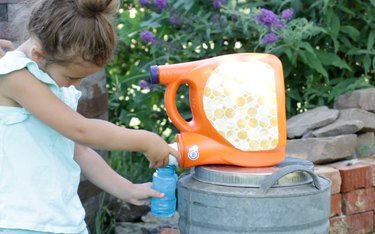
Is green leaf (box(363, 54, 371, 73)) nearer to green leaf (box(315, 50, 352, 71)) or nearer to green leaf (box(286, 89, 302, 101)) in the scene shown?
green leaf (box(315, 50, 352, 71))

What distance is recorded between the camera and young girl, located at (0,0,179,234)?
89.4 inches

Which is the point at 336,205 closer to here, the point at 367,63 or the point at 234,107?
the point at 367,63

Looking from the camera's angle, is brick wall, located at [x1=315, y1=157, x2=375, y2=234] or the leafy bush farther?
the leafy bush

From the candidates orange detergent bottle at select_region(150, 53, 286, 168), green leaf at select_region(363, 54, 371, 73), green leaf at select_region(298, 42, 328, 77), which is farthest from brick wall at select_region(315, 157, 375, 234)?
orange detergent bottle at select_region(150, 53, 286, 168)

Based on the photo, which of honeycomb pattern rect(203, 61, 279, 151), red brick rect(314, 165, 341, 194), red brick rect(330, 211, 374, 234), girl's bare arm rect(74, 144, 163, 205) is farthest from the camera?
red brick rect(330, 211, 374, 234)

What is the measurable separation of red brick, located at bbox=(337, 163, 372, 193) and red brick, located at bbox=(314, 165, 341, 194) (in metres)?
0.03

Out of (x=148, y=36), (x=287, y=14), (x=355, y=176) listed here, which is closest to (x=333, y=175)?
(x=355, y=176)

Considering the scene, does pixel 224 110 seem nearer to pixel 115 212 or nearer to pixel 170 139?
pixel 115 212

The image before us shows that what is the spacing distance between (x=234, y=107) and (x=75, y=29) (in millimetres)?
534

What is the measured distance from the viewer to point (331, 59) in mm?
4164

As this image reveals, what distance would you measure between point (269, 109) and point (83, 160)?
61 cm

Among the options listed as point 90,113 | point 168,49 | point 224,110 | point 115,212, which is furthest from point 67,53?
point 168,49

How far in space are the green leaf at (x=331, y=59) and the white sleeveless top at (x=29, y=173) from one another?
6.68 feet

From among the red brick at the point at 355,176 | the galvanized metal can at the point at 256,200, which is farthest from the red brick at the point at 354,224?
the galvanized metal can at the point at 256,200
